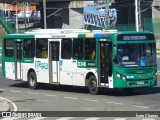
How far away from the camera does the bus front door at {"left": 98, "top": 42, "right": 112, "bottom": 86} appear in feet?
73.4

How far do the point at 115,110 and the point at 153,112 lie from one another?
4.26 feet

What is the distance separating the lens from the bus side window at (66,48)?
24.5m

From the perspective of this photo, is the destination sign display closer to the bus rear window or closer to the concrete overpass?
the bus rear window

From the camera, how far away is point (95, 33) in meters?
23.2

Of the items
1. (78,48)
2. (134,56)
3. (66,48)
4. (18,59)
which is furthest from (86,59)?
(18,59)

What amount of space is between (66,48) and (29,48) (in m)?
2.95

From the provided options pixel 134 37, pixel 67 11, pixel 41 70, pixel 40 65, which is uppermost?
pixel 67 11

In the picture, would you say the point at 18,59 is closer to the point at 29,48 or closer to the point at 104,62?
the point at 29,48

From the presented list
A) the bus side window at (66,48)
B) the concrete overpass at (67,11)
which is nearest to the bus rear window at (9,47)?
the bus side window at (66,48)

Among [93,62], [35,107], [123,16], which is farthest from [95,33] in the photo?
[123,16]

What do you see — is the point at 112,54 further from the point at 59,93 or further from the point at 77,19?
the point at 77,19

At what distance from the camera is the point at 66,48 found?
2472 cm

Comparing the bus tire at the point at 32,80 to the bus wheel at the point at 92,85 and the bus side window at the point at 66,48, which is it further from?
the bus wheel at the point at 92,85

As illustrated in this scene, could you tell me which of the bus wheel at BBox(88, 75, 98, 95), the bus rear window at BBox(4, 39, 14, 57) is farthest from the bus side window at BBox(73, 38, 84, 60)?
the bus rear window at BBox(4, 39, 14, 57)
